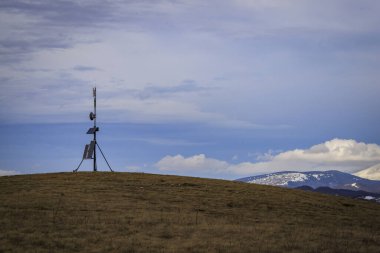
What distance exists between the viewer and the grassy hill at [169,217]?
30844mm

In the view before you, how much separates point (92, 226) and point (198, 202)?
14.7 m

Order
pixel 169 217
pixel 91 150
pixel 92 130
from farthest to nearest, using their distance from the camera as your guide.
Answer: pixel 92 130
pixel 91 150
pixel 169 217

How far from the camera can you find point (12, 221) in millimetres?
35000

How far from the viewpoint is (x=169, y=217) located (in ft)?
127

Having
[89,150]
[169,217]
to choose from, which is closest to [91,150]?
[89,150]

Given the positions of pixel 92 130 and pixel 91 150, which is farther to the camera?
pixel 92 130

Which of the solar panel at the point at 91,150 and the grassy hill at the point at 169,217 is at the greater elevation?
the solar panel at the point at 91,150

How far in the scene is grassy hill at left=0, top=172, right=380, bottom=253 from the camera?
30844 mm

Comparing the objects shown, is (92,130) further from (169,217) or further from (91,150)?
(169,217)

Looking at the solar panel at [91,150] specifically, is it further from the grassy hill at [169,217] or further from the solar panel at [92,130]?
the grassy hill at [169,217]

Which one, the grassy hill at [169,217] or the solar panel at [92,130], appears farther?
the solar panel at [92,130]

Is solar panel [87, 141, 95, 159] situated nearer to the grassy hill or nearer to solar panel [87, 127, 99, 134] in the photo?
solar panel [87, 127, 99, 134]

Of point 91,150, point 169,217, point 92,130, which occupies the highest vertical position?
point 92,130

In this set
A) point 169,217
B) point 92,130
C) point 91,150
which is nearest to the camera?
point 169,217
